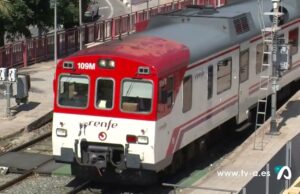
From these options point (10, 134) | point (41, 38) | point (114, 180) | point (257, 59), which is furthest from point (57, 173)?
point (41, 38)

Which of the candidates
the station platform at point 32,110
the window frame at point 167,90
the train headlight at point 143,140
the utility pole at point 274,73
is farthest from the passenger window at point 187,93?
the station platform at point 32,110

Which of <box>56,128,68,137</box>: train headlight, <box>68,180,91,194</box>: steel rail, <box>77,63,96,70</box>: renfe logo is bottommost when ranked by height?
<box>68,180,91,194</box>: steel rail

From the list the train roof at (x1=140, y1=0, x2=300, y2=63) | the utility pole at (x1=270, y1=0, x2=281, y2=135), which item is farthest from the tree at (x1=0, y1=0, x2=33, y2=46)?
the utility pole at (x1=270, y1=0, x2=281, y2=135)

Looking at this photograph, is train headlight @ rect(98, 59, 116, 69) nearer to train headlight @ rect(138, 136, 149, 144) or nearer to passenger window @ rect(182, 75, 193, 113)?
train headlight @ rect(138, 136, 149, 144)

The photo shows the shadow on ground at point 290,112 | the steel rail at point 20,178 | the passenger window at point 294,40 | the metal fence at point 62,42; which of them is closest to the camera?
the steel rail at point 20,178

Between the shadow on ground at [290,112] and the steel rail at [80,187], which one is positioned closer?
the steel rail at [80,187]

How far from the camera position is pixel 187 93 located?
548 inches

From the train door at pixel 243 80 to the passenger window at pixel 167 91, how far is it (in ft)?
13.1

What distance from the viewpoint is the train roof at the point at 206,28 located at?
14672 millimetres

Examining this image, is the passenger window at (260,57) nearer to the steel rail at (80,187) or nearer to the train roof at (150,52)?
the train roof at (150,52)

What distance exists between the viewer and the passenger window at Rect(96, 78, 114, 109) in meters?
12.9

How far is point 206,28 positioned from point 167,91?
3.38 meters

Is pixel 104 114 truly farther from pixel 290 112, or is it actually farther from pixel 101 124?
pixel 290 112

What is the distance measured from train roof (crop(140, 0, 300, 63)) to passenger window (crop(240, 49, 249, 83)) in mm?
378
